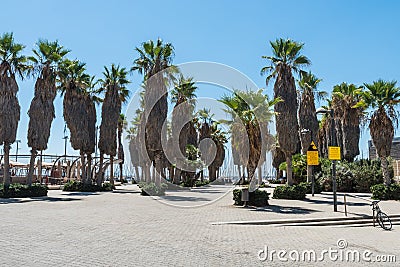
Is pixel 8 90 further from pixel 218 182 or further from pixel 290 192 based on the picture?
pixel 218 182

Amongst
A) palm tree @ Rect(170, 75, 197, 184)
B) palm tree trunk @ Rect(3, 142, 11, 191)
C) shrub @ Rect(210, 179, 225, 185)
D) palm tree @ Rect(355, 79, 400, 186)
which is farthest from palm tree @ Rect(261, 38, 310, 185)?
shrub @ Rect(210, 179, 225, 185)

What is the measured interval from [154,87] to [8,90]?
9.73m

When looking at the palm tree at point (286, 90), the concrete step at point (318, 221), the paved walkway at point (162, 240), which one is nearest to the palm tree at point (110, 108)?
the palm tree at point (286, 90)

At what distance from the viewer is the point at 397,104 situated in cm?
2250

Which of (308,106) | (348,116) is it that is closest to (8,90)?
(308,106)

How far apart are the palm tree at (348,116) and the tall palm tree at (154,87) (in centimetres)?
1615

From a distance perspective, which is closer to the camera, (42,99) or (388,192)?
(388,192)

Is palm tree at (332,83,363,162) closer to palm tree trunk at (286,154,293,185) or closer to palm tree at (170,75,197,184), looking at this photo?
palm tree trunk at (286,154,293,185)

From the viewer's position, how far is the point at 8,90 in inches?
1032

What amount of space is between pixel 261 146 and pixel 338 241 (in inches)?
358

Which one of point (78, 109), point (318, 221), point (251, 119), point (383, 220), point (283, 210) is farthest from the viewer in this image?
point (78, 109)

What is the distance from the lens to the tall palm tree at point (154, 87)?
28969 millimetres

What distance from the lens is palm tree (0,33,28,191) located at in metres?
26.0

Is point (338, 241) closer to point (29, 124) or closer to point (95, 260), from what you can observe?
point (95, 260)
